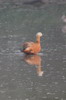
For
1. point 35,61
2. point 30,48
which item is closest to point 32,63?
point 35,61

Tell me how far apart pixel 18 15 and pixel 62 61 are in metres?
10.4

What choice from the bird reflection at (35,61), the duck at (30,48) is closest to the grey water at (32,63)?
the bird reflection at (35,61)

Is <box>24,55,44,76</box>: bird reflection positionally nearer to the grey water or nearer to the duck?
the grey water

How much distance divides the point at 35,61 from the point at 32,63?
21cm

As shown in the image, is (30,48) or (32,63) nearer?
(32,63)

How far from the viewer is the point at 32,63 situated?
9.85 m

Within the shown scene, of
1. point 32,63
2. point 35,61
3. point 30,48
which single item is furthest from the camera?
point 30,48

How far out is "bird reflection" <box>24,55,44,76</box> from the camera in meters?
9.10

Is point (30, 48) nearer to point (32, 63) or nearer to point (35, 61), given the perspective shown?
point (35, 61)

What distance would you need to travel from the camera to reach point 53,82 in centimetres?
827

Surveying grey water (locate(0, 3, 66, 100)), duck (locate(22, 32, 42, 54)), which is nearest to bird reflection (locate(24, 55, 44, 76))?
grey water (locate(0, 3, 66, 100))

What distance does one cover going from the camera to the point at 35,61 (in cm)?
1005

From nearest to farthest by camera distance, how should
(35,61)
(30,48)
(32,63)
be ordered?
(32,63) < (35,61) < (30,48)

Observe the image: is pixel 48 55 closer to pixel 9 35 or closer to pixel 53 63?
pixel 53 63
